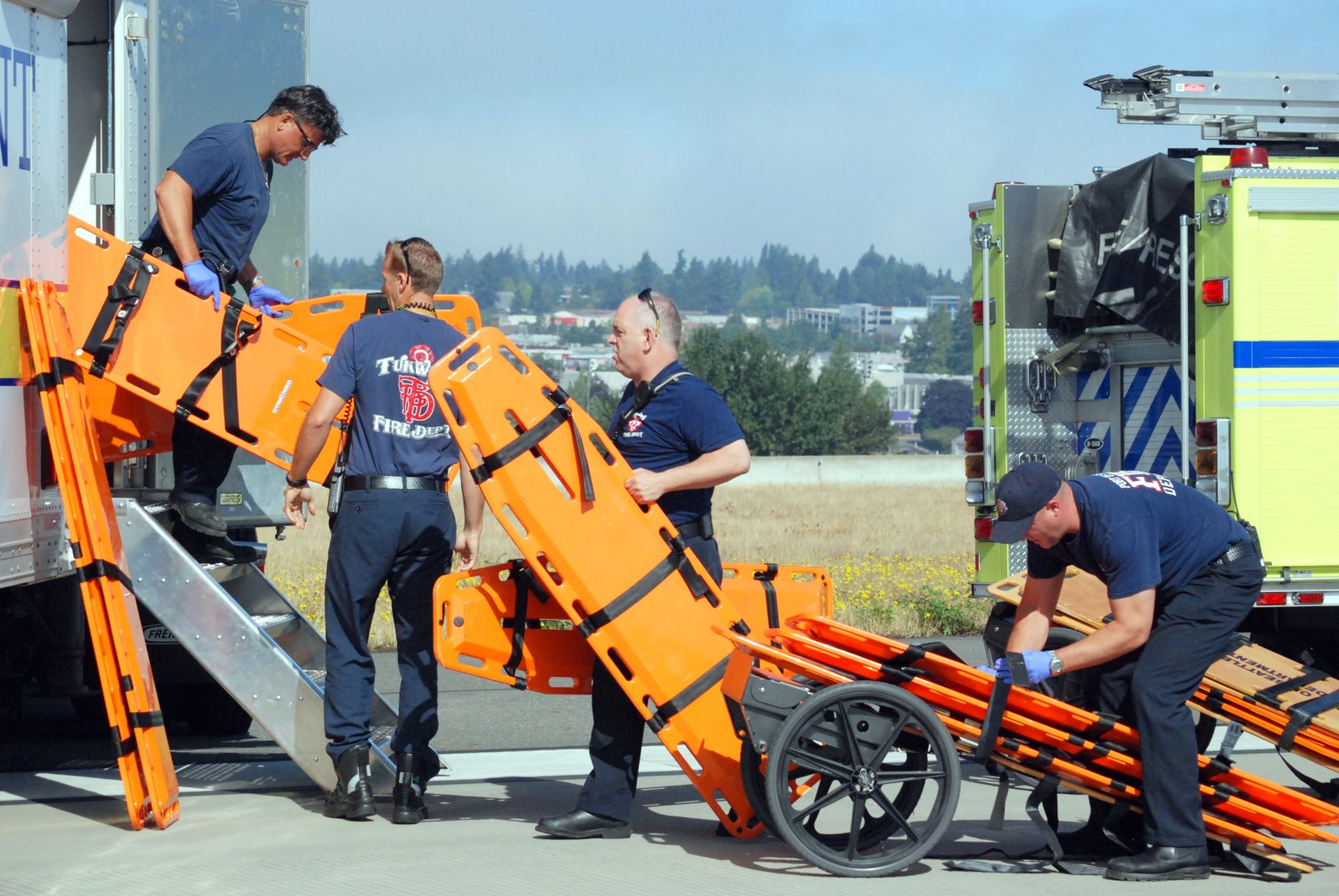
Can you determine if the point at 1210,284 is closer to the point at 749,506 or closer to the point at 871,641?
the point at 871,641

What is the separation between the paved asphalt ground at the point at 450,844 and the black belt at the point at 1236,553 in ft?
3.51

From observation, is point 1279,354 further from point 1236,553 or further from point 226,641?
point 226,641

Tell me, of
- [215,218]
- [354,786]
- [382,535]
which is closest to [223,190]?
[215,218]

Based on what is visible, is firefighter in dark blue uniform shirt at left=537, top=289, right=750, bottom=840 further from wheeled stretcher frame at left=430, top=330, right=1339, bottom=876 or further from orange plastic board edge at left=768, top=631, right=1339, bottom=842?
orange plastic board edge at left=768, top=631, right=1339, bottom=842

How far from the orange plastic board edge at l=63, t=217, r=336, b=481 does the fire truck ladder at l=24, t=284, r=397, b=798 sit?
253 millimetres

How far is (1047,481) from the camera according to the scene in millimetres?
5285

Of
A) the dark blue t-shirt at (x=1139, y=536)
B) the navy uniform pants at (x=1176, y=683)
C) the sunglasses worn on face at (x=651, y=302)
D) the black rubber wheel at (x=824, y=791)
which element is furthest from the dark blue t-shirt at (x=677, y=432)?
the navy uniform pants at (x=1176, y=683)

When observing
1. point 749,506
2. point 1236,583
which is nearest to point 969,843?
point 1236,583

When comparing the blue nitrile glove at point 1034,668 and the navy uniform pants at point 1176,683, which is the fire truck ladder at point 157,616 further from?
the navy uniform pants at point 1176,683

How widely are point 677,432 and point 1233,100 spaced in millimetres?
4611

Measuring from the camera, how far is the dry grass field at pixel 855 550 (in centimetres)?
1256

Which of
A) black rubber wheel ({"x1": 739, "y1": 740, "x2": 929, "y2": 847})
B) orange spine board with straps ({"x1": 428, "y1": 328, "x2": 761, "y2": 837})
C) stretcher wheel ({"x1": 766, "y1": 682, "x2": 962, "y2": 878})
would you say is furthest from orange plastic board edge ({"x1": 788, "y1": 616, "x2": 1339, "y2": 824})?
orange spine board with straps ({"x1": 428, "y1": 328, "x2": 761, "y2": 837})

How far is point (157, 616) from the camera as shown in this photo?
614 centimetres

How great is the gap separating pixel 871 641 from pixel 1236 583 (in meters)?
1.31
